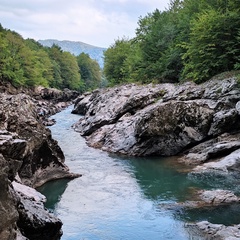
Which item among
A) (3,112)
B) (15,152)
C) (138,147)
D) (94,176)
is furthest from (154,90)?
(15,152)

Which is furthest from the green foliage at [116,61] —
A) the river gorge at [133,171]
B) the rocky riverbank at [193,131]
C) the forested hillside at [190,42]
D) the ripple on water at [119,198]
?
the ripple on water at [119,198]

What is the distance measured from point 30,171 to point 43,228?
7099 millimetres

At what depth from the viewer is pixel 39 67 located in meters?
68.4

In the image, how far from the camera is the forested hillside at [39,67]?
5206 cm

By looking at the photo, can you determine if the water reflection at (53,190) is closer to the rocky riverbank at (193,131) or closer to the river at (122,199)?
the river at (122,199)

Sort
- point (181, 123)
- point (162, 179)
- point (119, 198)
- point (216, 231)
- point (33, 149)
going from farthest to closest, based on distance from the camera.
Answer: point (181, 123), point (162, 179), point (33, 149), point (119, 198), point (216, 231)

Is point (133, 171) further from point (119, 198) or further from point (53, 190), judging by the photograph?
point (53, 190)

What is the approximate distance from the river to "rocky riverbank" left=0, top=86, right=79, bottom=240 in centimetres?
99

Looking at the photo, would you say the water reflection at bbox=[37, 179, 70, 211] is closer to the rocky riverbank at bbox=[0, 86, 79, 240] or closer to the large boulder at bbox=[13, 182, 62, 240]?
the rocky riverbank at bbox=[0, 86, 79, 240]

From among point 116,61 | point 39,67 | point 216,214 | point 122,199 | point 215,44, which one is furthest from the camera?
point 39,67

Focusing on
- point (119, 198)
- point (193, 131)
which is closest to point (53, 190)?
point (119, 198)

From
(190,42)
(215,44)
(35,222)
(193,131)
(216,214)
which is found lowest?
(216,214)

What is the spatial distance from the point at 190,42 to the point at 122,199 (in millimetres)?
20481

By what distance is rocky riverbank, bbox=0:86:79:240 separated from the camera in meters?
6.49
